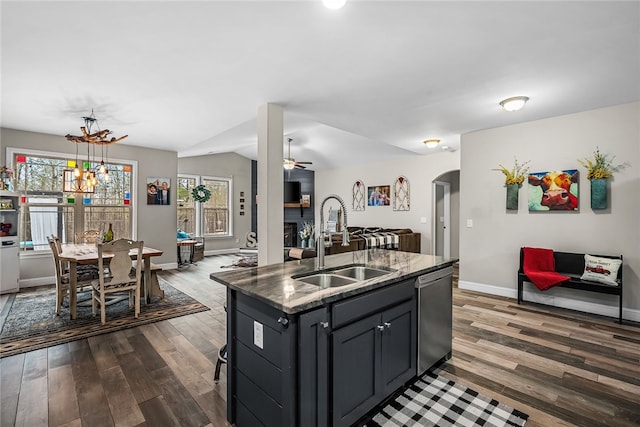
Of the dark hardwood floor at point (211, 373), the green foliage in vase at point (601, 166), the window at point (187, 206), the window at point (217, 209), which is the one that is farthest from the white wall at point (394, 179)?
the window at point (187, 206)

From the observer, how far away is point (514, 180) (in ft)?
14.0

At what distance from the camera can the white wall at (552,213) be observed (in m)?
3.50

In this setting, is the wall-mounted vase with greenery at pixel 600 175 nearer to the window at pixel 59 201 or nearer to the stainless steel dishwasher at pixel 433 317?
the stainless steel dishwasher at pixel 433 317

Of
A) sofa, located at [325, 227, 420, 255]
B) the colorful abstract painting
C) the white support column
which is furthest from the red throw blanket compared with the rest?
the white support column

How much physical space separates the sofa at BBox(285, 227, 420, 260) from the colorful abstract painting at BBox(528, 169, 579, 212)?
2.58 metres

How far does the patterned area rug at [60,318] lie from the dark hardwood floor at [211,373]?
0.69 ft

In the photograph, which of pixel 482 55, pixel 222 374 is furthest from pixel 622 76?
pixel 222 374

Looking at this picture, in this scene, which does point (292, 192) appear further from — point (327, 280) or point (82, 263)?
point (327, 280)

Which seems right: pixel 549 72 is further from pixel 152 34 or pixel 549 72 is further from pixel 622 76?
pixel 152 34

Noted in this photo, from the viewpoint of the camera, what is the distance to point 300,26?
2.11m

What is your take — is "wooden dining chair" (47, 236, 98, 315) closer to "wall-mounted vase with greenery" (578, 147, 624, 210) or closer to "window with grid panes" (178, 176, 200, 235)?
"window with grid panes" (178, 176, 200, 235)

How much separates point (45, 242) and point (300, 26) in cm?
571

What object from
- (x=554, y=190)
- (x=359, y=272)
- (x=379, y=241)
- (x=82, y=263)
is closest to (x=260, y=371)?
(x=359, y=272)

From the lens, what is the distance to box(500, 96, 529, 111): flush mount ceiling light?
3.29 m
